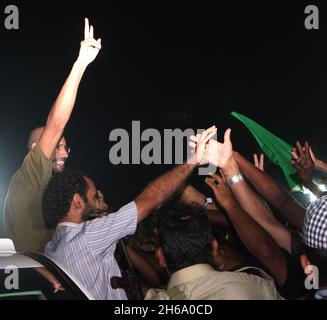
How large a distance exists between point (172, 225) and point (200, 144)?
543 mm

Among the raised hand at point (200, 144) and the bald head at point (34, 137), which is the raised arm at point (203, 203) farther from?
the bald head at point (34, 137)

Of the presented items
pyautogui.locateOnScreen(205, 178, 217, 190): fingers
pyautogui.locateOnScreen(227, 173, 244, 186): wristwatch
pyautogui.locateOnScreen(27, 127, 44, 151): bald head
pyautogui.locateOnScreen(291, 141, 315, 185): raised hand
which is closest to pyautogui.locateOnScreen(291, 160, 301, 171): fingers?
pyautogui.locateOnScreen(291, 141, 315, 185): raised hand

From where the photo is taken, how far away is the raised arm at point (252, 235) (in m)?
3.20

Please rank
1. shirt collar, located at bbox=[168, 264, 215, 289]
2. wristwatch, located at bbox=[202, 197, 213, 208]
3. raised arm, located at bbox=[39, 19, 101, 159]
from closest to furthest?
shirt collar, located at bbox=[168, 264, 215, 289]
raised arm, located at bbox=[39, 19, 101, 159]
wristwatch, located at bbox=[202, 197, 213, 208]

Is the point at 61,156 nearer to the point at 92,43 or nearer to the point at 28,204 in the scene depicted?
the point at 28,204

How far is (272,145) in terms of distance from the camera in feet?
10.8

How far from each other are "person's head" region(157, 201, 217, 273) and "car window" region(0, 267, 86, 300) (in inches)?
18.9

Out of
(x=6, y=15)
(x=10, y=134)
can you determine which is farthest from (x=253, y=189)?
(x=6, y=15)

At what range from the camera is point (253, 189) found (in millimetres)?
3330

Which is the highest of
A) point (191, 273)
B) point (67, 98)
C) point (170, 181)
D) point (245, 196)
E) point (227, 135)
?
point (67, 98)

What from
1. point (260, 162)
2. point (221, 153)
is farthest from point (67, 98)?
point (260, 162)

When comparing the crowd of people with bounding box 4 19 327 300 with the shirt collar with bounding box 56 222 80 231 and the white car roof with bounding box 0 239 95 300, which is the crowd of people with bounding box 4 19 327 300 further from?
the white car roof with bounding box 0 239 95 300

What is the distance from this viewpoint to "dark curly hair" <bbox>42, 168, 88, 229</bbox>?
3.13 metres

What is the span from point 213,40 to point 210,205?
0.94m
